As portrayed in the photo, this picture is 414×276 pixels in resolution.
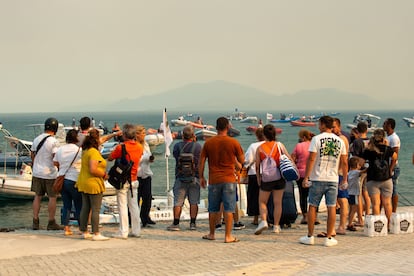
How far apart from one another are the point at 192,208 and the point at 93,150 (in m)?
2.28

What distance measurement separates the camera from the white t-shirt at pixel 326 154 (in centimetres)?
805

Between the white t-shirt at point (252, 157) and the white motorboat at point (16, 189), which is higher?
the white t-shirt at point (252, 157)

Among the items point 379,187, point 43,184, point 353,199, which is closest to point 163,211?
point 43,184

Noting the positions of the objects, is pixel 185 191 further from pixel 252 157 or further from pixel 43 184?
pixel 43 184

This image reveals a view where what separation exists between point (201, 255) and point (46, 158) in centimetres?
340

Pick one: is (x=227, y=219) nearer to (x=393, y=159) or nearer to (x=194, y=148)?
(x=194, y=148)

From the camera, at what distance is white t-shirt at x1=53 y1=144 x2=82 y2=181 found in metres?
8.82

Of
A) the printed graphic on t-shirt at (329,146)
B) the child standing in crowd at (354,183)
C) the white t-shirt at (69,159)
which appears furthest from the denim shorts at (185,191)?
the child standing in crowd at (354,183)

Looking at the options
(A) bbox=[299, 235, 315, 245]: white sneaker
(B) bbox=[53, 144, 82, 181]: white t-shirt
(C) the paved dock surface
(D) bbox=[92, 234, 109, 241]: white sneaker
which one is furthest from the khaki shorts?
(A) bbox=[299, 235, 315, 245]: white sneaker

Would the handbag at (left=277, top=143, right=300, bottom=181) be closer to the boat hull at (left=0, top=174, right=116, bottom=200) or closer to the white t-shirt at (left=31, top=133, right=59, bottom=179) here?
the white t-shirt at (left=31, top=133, right=59, bottom=179)

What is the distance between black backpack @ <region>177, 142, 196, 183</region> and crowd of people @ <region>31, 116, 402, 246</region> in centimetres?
2

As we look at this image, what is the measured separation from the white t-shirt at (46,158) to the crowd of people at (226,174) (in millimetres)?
17

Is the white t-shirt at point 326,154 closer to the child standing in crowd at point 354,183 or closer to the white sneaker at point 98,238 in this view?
the child standing in crowd at point 354,183

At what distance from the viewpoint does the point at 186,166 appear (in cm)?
930
